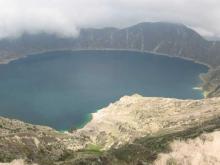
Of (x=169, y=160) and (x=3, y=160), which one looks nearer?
(x=3, y=160)

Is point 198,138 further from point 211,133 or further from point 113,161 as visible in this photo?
point 113,161

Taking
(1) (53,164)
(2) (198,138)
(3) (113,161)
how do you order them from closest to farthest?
1. (1) (53,164)
2. (3) (113,161)
3. (2) (198,138)

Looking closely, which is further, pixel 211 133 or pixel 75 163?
pixel 211 133

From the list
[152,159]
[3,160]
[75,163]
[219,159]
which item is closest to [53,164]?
[75,163]

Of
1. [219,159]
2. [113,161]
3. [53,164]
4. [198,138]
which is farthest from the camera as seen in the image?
[198,138]

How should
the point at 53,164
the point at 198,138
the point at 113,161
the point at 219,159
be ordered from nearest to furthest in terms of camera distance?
1. the point at 53,164
2. the point at 113,161
3. the point at 219,159
4. the point at 198,138

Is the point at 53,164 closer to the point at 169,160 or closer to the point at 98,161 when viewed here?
the point at 98,161

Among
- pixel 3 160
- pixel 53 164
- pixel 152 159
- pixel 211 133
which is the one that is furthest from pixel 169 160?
pixel 3 160

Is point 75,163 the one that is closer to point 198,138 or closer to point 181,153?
point 181,153
